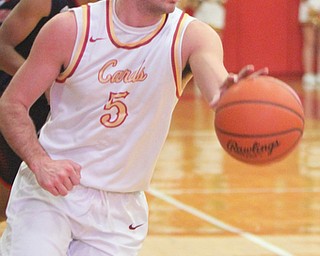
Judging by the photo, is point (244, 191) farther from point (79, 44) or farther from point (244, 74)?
point (244, 74)

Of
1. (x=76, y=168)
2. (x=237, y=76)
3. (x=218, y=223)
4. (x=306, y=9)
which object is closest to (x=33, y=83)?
(x=76, y=168)

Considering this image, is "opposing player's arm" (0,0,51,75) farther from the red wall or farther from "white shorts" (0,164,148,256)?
the red wall

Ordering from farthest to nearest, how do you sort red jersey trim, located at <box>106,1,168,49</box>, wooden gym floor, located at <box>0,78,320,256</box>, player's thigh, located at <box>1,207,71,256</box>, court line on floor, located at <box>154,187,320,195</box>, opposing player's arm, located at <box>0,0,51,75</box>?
court line on floor, located at <box>154,187,320,195</box> → wooden gym floor, located at <box>0,78,320,256</box> → opposing player's arm, located at <box>0,0,51,75</box> → red jersey trim, located at <box>106,1,168,49</box> → player's thigh, located at <box>1,207,71,256</box>

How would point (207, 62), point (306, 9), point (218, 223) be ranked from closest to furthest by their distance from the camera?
point (207, 62), point (218, 223), point (306, 9)

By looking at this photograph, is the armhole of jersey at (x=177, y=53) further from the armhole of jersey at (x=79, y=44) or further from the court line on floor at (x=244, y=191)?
the court line on floor at (x=244, y=191)

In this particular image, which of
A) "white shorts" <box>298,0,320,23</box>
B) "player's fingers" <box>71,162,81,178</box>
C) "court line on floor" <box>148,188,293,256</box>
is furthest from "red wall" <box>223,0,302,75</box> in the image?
"player's fingers" <box>71,162,81,178</box>

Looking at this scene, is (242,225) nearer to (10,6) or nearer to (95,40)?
(10,6)

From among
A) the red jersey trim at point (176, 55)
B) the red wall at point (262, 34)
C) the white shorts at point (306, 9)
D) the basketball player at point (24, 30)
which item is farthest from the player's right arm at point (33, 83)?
the white shorts at point (306, 9)

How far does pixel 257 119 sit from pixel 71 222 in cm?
85

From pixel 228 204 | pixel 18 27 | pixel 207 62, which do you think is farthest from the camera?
pixel 228 204

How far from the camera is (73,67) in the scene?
3.54 m

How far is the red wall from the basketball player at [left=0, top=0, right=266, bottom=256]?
12224mm

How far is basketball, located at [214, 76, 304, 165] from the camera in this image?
3164 mm

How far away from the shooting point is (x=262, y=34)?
1608cm
